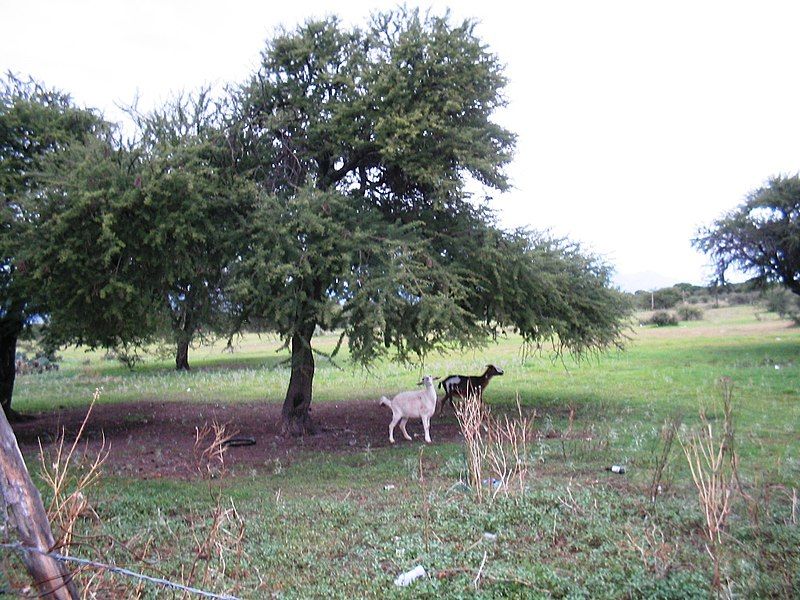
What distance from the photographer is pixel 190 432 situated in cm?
1559

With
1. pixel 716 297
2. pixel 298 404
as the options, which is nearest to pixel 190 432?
pixel 298 404

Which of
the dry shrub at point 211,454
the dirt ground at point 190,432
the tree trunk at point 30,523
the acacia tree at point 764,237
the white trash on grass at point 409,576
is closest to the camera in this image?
the tree trunk at point 30,523

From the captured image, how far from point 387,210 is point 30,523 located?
1166cm

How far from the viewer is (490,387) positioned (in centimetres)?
2227

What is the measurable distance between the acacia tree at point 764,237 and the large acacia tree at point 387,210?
18.2 meters

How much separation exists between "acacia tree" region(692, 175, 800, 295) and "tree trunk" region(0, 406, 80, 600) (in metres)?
30.2

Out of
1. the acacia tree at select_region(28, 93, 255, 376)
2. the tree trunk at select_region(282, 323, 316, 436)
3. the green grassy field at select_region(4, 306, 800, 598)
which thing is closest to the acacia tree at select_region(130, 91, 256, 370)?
the acacia tree at select_region(28, 93, 255, 376)

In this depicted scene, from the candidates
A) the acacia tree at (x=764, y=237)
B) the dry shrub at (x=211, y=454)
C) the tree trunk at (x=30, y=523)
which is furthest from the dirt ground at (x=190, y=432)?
the acacia tree at (x=764, y=237)

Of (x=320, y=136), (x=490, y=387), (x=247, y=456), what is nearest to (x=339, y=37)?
(x=320, y=136)

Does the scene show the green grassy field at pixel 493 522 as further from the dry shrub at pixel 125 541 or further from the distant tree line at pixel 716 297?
the distant tree line at pixel 716 297

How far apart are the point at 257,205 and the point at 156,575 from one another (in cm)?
796

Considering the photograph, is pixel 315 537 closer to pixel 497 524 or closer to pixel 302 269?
pixel 497 524

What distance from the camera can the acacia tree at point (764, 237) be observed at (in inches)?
1179

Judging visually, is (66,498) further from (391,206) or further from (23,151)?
(23,151)
